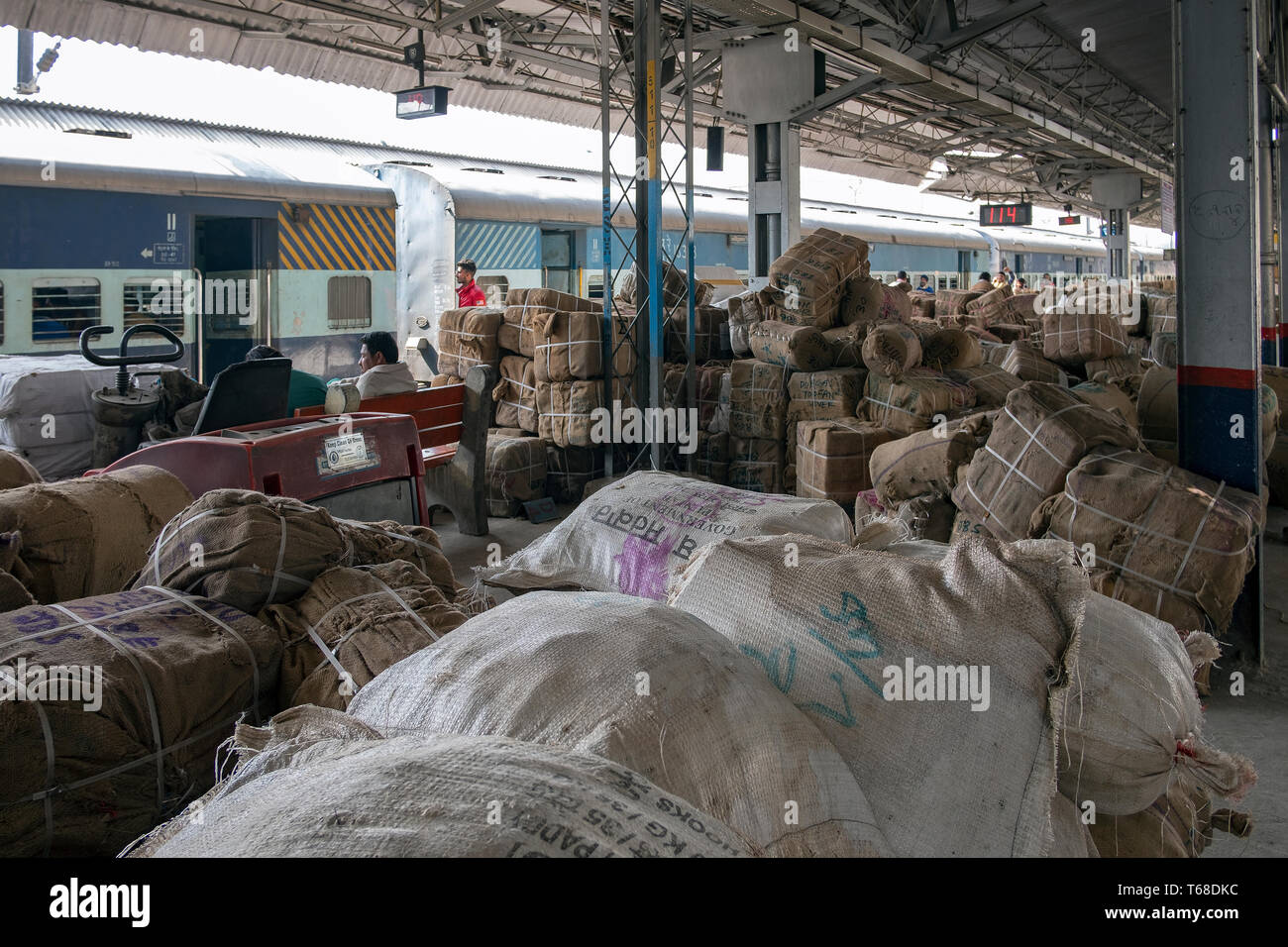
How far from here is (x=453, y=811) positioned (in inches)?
54.2

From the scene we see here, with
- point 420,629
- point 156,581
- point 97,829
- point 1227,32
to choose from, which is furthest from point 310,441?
point 1227,32

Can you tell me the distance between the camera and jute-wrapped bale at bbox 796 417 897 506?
7.04m

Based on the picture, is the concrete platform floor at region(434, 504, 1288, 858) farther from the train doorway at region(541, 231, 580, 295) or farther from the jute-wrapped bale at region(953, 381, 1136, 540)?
the train doorway at region(541, 231, 580, 295)

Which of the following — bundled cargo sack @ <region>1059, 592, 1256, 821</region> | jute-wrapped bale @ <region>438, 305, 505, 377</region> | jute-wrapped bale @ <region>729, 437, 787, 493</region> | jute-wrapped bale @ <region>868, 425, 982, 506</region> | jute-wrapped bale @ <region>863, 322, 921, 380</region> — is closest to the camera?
bundled cargo sack @ <region>1059, 592, 1256, 821</region>

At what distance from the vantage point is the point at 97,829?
2172mm

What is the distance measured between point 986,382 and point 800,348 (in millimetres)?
1428

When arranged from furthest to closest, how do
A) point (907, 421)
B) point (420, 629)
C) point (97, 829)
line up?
point (907, 421)
point (420, 629)
point (97, 829)

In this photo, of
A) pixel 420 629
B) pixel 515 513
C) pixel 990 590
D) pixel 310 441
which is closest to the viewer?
pixel 990 590

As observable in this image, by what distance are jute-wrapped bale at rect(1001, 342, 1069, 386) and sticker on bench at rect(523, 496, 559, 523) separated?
397 centimetres

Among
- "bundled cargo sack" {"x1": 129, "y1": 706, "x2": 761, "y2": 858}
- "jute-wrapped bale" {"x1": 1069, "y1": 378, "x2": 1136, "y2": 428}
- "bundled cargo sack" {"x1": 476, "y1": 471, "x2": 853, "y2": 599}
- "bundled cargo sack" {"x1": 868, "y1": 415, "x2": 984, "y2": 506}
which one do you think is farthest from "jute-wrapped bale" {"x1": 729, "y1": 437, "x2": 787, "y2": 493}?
"bundled cargo sack" {"x1": 129, "y1": 706, "x2": 761, "y2": 858}

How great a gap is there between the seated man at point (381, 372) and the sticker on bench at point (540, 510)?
145cm

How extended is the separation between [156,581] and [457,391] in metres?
4.93
